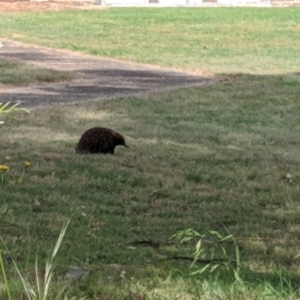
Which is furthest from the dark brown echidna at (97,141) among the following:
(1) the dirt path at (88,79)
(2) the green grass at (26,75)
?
(2) the green grass at (26,75)

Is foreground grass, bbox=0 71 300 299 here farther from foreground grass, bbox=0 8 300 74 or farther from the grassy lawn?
foreground grass, bbox=0 8 300 74

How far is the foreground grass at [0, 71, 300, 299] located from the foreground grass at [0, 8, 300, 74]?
639 cm

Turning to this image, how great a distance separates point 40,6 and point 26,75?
21.9 metres

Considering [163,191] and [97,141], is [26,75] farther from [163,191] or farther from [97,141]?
[163,191]

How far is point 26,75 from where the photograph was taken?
13.4m

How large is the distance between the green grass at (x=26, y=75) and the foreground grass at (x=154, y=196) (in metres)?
2.95

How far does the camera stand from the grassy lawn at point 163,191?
13.2ft

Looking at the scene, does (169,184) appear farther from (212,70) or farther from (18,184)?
(212,70)

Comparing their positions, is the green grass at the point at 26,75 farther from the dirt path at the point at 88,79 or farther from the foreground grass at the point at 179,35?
the foreground grass at the point at 179,35

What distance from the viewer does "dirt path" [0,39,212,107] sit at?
1159 cm

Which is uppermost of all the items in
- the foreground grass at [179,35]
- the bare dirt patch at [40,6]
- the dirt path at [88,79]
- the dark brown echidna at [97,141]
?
the dark brown echidna at [97,141]

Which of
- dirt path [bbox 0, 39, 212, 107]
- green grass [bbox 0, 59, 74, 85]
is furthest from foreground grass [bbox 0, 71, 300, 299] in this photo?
green grass [bbox 0, 59, 74, 85]

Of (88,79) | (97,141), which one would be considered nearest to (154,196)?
(97,141)

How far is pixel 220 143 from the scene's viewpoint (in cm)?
821
